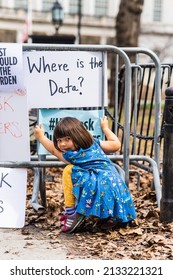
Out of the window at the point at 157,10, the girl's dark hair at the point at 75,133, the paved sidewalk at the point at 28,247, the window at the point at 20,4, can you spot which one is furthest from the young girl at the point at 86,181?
the window at the point at 157,10

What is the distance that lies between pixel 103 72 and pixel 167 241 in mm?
1690

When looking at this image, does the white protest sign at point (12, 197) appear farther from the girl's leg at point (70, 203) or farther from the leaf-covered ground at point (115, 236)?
the girl's leg at point (70, 203)

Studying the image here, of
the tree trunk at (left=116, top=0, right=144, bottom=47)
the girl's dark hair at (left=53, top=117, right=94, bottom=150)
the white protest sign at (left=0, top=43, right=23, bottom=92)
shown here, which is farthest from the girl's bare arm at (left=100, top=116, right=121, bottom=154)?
the tree trunk at (left=116, top=0, right=144, bottom=47)

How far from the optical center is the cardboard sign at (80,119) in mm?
6453

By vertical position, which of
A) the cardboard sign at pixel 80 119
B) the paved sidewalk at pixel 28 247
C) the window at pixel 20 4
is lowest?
the window at pixel 20 4

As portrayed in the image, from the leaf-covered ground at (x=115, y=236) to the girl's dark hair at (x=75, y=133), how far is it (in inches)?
27.5

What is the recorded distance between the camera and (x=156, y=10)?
66375 mm

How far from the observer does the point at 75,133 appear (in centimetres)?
592

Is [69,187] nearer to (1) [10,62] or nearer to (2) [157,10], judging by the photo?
(1) [10,62]

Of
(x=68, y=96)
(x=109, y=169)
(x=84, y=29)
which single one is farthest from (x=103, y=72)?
(x=84, y=29)

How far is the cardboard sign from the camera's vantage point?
6453mm

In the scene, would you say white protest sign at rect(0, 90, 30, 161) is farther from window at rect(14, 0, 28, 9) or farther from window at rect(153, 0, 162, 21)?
window at rect(153, 0, 162, 21)

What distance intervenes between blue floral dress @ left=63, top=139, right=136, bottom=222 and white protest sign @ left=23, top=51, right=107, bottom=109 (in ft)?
2.06

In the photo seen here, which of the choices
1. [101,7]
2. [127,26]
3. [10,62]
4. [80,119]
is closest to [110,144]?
[80,119]
